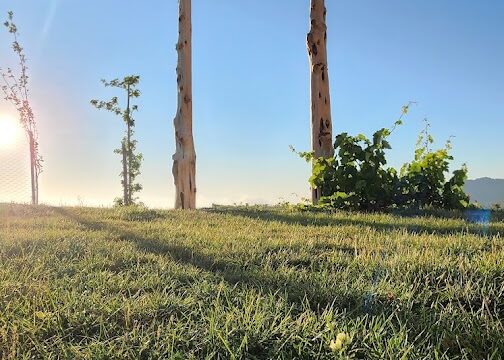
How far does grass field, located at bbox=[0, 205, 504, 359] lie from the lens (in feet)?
7.36

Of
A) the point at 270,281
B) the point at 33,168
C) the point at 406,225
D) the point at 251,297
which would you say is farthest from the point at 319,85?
the point at 33,168

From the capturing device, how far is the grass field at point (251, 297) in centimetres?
224

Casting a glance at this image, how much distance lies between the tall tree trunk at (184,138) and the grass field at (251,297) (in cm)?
612

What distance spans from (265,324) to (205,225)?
3696mm

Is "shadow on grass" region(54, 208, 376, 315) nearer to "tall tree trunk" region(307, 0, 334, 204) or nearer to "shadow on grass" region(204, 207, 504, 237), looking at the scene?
"shadow on grass" region(204, 207, 504, 237)

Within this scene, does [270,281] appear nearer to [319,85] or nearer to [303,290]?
[303,290]

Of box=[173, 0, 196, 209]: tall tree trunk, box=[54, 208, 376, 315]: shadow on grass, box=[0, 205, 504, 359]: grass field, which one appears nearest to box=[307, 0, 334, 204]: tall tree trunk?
box=[173, 0, 196, 209]: tall tree trunk

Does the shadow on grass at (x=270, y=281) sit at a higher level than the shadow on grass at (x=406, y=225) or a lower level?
lower

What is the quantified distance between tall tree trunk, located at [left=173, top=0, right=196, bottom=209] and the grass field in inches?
241

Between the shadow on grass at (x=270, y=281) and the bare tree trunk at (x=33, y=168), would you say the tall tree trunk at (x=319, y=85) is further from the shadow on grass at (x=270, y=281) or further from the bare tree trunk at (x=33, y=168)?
the bare tree trunk at (x=33, y=168)

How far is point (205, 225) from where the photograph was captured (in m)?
6.02

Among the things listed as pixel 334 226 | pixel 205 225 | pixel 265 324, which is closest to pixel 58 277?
pixel 265 324

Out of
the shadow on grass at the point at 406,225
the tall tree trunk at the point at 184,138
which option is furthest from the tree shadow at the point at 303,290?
the tall tree trunk at the point at 184,138

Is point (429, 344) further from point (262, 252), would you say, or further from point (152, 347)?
point (262, 252)
